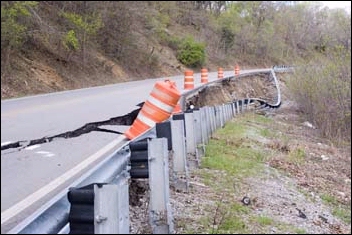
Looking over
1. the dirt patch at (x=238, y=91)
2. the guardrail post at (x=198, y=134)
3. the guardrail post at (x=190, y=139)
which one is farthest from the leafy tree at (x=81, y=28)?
the guardrail post at (x=190, y=139)

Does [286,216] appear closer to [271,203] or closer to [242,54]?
[271,203]

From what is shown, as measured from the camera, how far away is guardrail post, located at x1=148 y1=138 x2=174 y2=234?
13.6 ft

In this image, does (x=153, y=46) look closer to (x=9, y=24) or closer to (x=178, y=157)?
(x=178, y=157)

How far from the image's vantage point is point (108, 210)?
109 inches

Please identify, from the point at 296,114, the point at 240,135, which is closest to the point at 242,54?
the point at 296,114

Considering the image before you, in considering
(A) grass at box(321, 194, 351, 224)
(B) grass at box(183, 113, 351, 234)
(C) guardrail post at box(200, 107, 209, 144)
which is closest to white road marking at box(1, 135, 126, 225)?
(B) grass at box(183, 113, 351, 234)

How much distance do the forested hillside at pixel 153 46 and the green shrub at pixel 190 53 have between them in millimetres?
93

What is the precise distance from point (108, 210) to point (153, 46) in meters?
37.6

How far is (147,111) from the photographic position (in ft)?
25.8

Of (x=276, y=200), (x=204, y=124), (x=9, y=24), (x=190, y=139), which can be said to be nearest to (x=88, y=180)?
(x=9, y=24)

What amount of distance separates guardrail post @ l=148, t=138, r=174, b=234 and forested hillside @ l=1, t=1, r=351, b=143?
4.29 ft

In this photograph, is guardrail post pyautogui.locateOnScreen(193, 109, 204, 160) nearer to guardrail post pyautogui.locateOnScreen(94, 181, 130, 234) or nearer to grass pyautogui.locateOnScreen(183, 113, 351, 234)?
grass pyautogui.locateOnScreen(183, 113, 351, 234)

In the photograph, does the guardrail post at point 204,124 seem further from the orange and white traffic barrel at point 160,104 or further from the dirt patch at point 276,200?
the dirt patch at point 276,200

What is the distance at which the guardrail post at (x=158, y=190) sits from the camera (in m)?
4.14
